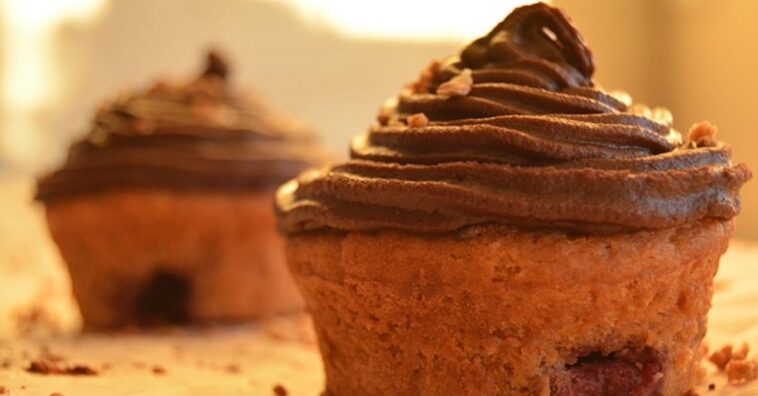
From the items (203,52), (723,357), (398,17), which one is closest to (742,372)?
(723,357)

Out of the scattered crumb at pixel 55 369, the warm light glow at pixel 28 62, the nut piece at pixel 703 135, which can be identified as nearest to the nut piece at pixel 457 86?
the nut piece at pixel 703 135

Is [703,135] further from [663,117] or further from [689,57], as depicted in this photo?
[689,57]

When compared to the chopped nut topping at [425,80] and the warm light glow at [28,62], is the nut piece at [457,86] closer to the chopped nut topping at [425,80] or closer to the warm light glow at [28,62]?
the chopped nut topping at [425,80]

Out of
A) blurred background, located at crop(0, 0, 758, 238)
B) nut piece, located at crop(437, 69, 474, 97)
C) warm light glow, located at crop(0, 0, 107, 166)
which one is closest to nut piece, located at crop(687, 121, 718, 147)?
nut piece, located at crop(437, 69, 474, 97)

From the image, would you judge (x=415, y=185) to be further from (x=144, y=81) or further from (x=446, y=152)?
(x=144, y=81)

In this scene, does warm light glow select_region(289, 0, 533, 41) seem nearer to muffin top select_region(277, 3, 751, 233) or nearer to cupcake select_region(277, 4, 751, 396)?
muffin top select_region(277, 3, 751, 233)
